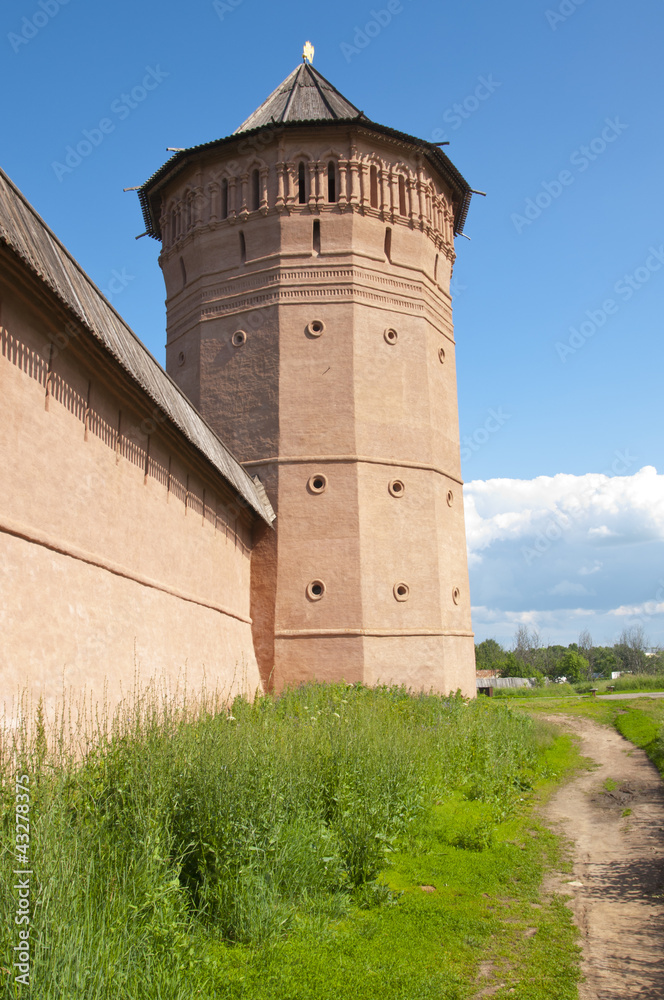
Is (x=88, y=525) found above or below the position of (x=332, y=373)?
below

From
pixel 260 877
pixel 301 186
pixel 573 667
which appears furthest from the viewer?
pixel 573 667

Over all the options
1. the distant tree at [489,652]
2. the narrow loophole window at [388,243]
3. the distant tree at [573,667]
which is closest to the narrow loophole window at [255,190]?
the narrow loophole window at [388,243]

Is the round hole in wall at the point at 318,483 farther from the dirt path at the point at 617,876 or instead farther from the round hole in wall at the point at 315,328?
the dirt path at the point at 617,876

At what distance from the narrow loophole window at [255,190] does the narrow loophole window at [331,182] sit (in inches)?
50.9

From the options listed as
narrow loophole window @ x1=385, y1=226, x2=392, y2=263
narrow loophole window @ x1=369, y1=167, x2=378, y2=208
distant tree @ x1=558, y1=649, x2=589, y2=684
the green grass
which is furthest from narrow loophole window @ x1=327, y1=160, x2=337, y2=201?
distant tree @ x1=558, y1=649, x2=589, y2=684

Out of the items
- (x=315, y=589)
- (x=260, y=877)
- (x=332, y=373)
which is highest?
(x=332, y=373)

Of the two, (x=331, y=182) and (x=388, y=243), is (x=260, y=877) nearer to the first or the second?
(x=388, y=243)

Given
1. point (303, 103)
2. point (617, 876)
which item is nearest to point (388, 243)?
point (303, 103)

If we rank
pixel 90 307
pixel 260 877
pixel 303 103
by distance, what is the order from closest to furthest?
pixel 260 877 → pixel 90 307 → pixel 303 103

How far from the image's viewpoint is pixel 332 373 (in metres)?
13.6

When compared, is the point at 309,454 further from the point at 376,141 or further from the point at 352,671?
the point at 376,141

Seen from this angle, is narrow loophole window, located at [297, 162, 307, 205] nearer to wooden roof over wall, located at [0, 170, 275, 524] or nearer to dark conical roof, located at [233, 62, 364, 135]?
dark conical roof, located at [233, 62, 364, 135]

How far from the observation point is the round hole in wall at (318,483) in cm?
1320

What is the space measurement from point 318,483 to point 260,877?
9083mm
